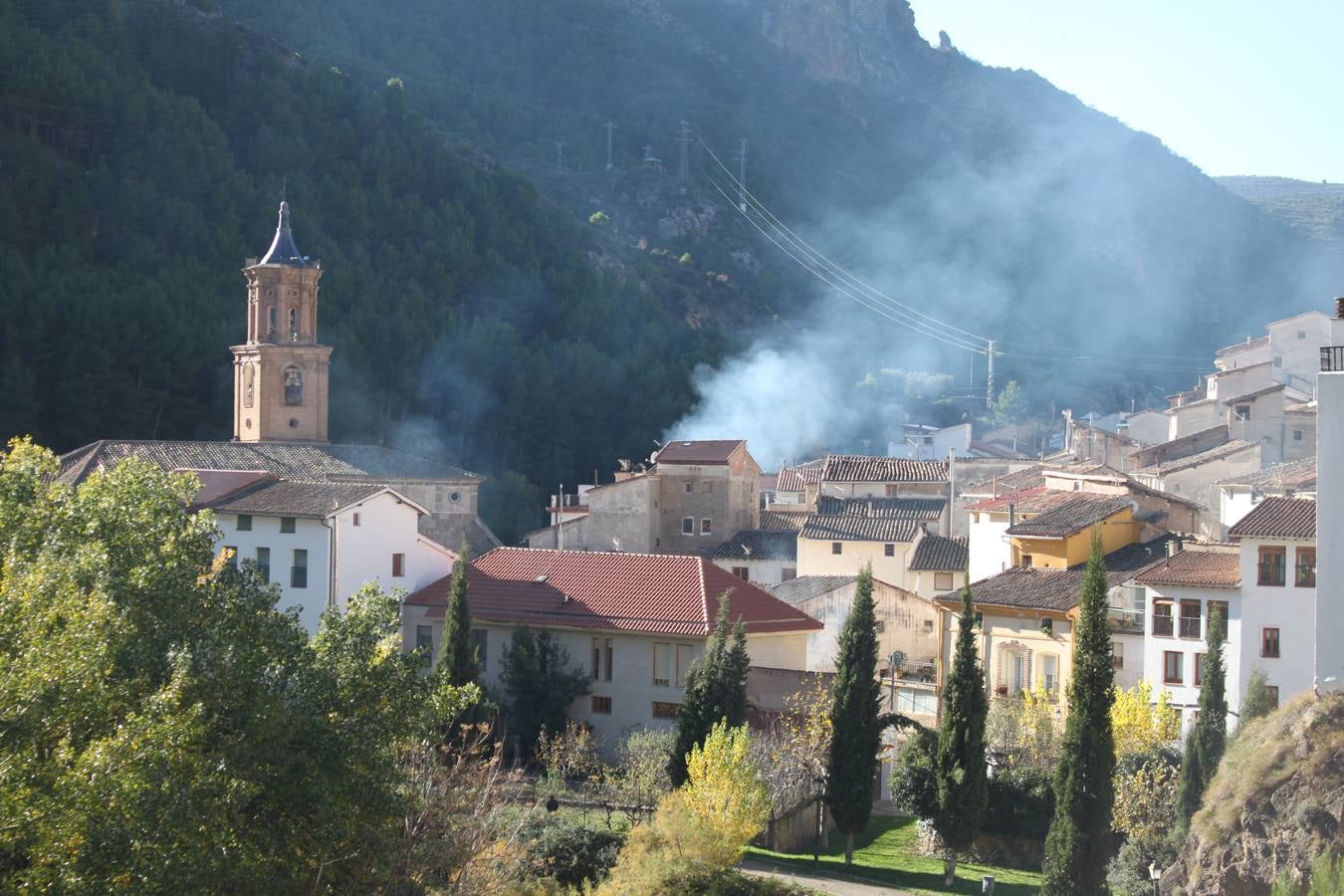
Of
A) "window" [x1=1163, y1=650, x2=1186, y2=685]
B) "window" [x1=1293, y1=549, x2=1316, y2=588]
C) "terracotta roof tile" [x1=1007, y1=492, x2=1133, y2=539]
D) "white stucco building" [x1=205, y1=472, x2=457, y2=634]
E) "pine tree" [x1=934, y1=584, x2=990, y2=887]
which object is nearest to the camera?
"pine tree" [x1=934, y1=584, x2=990, y2=887]

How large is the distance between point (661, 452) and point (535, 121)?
90.3 m

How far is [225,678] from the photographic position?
19.0 m

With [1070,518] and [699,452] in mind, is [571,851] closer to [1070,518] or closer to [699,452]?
[1070,518]

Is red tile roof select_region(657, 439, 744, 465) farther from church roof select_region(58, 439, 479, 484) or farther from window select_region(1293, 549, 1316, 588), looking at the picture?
window select_region(1293, 549, 1316, 588)

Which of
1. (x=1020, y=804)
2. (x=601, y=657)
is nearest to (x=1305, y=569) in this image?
(x=1020, y=804)

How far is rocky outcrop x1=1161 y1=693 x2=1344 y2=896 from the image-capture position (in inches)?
860

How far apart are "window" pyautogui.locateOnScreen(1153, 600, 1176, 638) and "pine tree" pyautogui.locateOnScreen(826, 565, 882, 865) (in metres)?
6.07

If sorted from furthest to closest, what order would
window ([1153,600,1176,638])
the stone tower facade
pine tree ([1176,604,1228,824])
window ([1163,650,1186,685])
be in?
the stone tower facade → window ([1153,600,1176,638]) → window ([1163,650,1186,685]) → pine tree ([1176,604,1228,824])

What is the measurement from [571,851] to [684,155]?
117 meters

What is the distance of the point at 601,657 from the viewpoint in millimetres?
37375

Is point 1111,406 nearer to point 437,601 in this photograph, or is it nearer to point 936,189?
point 936,189

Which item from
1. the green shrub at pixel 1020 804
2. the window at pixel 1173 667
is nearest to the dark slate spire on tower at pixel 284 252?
the window at pixel 1173 667

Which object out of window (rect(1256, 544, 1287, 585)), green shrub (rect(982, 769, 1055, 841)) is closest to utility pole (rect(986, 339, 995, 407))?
window (rect(1256, 544, 1287, 585))

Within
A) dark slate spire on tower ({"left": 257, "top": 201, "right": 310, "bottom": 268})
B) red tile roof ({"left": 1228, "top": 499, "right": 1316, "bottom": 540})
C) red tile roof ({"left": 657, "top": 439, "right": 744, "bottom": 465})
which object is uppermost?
dark slate spire on tower ({"left": 257, "top": 201, "right": 310, "bottom": 268})
